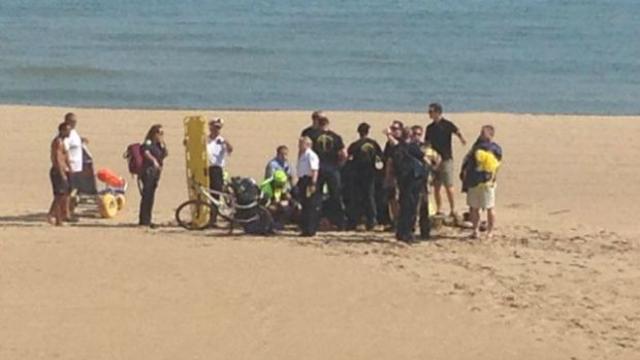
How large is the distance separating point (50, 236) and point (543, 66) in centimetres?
3190

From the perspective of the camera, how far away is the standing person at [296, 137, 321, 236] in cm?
1827

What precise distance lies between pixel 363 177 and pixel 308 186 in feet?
2.61

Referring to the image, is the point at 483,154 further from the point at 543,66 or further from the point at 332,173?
the point at 543,66

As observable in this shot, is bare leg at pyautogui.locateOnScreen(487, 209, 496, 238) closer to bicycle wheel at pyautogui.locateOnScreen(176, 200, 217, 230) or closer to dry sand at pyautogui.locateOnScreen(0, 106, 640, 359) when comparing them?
dry sand at pyautogui.locateOnScreen(0, 106, 640, 359)

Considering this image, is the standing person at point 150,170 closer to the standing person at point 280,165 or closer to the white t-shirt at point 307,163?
the standing person at point 280,165

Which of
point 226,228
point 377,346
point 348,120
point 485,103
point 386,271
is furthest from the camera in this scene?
point 485,103

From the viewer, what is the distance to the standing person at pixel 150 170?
754 inches

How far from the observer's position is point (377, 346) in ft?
45.2

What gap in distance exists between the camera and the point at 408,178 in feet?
58.9

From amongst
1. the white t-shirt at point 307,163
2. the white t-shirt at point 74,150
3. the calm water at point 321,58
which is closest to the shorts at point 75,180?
the white t-shirt at point 74,150

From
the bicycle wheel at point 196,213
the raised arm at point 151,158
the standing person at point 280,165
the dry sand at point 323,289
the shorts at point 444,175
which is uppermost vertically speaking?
the raised arm at point 151,158

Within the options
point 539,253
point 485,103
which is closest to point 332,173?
point 539,253

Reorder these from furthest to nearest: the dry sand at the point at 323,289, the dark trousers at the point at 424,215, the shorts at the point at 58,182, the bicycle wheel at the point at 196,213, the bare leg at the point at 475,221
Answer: the shorts at the point at 58,182 < the bicycle wheel at the point at 196,213 < the bare leg at the point at 475,221 < the dark trousers at the point at 424,215 < the dry sand at the point at 323,289

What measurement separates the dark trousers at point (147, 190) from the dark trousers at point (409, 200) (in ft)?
10.0
